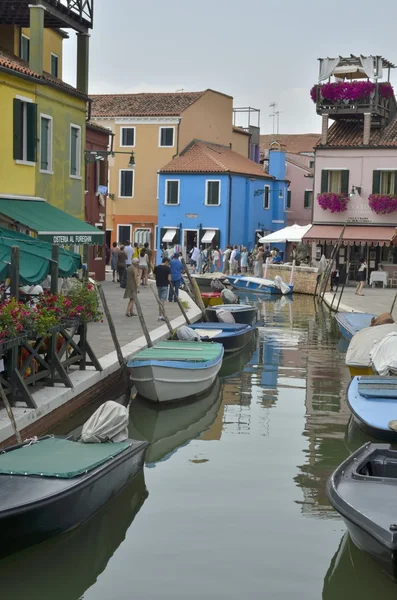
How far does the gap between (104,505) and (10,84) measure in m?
13.4

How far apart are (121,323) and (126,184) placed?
3170 centimetres

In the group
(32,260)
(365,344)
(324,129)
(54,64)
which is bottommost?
(365,344)

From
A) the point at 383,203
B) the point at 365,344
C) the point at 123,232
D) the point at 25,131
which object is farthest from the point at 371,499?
the point at 123,232

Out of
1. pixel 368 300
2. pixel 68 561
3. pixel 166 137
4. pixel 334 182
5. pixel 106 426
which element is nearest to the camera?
pixel 68 561

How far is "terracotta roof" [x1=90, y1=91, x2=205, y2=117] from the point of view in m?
50.8

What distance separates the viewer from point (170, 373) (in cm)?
1508

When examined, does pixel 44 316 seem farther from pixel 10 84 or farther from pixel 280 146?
pixel 280 146

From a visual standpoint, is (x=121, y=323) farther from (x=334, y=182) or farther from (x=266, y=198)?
(x=266, y=198)

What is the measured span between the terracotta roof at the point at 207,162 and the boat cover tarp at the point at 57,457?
131 feet

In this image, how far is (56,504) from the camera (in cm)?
837

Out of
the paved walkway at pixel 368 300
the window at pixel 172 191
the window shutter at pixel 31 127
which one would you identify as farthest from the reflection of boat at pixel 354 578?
the window at pixel 172 191

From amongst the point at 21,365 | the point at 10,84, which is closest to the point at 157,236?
the point at 10,84

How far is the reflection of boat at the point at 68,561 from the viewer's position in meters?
7.93

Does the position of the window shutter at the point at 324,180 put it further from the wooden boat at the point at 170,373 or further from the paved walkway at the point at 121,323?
the wooden boat at the point at 170,373
